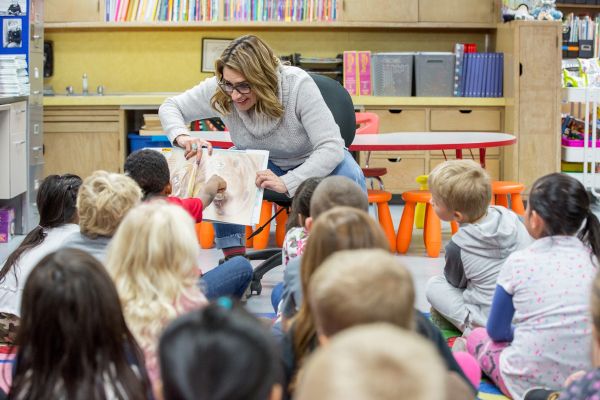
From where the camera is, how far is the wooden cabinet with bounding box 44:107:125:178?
629cm

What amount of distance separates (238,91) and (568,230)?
1.40m

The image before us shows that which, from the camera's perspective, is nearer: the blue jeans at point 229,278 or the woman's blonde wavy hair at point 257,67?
the blue jeans at point 229,278

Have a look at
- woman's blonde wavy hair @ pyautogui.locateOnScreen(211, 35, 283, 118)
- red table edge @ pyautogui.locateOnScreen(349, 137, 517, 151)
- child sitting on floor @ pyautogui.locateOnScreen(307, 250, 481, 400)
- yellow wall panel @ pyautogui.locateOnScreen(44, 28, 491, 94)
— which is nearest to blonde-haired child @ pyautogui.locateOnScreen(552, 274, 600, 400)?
child sitting on floor @ pyautogui.locateOnScreen(307, 250, 481, 400)

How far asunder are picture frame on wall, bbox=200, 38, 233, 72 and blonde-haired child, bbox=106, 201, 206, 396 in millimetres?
5143

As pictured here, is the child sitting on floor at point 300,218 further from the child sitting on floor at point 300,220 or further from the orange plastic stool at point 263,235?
the orange plastic stool at point 263,235

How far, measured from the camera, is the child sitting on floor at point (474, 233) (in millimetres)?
2830

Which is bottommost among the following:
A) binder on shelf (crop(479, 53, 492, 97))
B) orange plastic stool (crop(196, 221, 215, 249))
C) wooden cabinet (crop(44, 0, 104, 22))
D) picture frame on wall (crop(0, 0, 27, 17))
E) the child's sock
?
orange plastic stool (crop(196, 221, 215, 249))

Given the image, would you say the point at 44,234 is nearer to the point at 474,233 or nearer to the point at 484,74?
the point at 474,233

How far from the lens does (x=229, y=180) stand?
11.1 feet

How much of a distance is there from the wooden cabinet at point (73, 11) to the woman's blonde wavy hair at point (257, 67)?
3395 mm

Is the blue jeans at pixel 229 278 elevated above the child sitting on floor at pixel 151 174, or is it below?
below

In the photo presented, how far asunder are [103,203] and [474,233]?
1085mm

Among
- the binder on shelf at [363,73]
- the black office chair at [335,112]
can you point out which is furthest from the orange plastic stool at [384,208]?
the binder on shelf at [363,73]

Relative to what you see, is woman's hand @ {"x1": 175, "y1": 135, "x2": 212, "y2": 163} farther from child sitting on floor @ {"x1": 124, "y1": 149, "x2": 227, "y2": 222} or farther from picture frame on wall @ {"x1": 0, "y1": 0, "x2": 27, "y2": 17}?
picture frame on wall @ {"x1": 0, "y1": 0, "x2": 27, "y2": 17}
